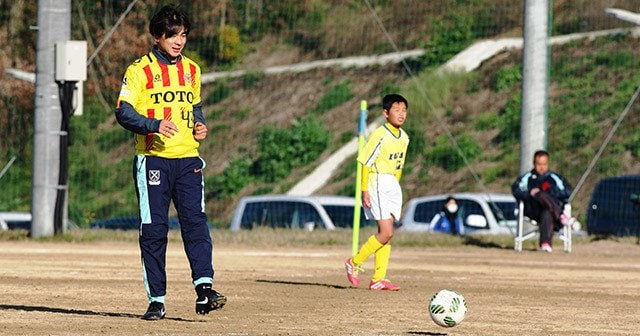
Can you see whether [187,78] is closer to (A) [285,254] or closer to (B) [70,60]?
(A) [285,254]

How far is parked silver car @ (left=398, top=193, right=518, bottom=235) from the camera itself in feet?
91.7

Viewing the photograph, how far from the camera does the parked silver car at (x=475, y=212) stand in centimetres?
2795

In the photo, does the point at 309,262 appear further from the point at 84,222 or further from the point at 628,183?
the point at 84,222

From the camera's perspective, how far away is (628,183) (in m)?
28.5

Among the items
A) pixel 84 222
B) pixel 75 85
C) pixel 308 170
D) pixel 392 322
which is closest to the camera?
pixel 392 322

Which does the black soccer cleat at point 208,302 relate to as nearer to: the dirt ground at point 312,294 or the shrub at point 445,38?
the dirt ground at point 312,294

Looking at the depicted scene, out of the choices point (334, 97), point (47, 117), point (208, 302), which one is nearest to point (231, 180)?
point (334, 97)

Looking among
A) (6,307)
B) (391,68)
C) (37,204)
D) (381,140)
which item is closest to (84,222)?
(37,204)

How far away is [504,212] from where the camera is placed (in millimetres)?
28781

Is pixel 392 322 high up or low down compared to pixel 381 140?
down

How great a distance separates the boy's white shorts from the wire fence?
54.9ft

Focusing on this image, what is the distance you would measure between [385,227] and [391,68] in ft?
97.4

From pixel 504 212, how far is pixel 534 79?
4.10 m

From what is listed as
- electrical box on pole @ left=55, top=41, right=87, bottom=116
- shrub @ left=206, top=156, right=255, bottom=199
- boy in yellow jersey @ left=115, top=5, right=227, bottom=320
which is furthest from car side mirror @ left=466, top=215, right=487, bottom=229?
boy in yellow jersey @ left=115, top=5, right=227, bottom=320
